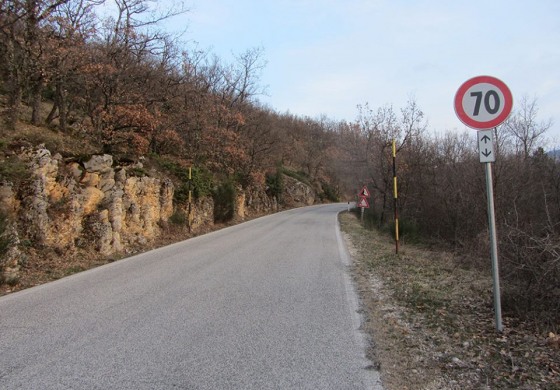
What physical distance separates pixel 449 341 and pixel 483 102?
9.42 ft

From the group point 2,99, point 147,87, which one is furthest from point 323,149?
point 2,99

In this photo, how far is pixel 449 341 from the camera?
4.86m

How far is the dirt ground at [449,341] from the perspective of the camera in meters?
3.87

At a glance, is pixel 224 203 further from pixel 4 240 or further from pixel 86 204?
pixel 4 240

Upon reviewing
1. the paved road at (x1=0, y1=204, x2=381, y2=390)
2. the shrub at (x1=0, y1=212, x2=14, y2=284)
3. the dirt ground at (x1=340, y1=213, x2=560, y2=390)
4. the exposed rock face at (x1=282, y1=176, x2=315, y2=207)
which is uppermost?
the exposed rock face at (x1=282, y1=176, x2=315, y2=207)

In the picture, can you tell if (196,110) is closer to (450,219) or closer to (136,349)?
(450,219)

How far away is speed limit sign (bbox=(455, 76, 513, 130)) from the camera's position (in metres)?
4.89

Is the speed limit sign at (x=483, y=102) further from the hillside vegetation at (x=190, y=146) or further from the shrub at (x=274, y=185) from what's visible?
the shrub at (x=274, y=185)

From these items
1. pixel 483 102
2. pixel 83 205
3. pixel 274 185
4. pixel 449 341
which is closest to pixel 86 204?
pixel 83 205

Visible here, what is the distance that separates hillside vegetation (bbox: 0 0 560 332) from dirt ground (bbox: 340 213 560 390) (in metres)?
0.59

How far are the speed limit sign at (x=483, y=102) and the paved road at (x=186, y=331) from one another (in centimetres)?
300

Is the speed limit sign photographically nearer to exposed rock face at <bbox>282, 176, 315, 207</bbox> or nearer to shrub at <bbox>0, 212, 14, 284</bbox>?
shrub at <bbox>0, 212, 14, 284</bbox>

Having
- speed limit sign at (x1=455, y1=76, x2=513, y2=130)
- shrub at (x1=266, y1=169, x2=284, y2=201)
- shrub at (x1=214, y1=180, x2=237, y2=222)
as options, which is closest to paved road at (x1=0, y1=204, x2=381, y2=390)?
speed limit sign at (x1=455, y1=76, x2=513, y2=130)

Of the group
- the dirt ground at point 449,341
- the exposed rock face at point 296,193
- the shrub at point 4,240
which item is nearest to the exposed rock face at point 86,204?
the shrub at point 4,240
